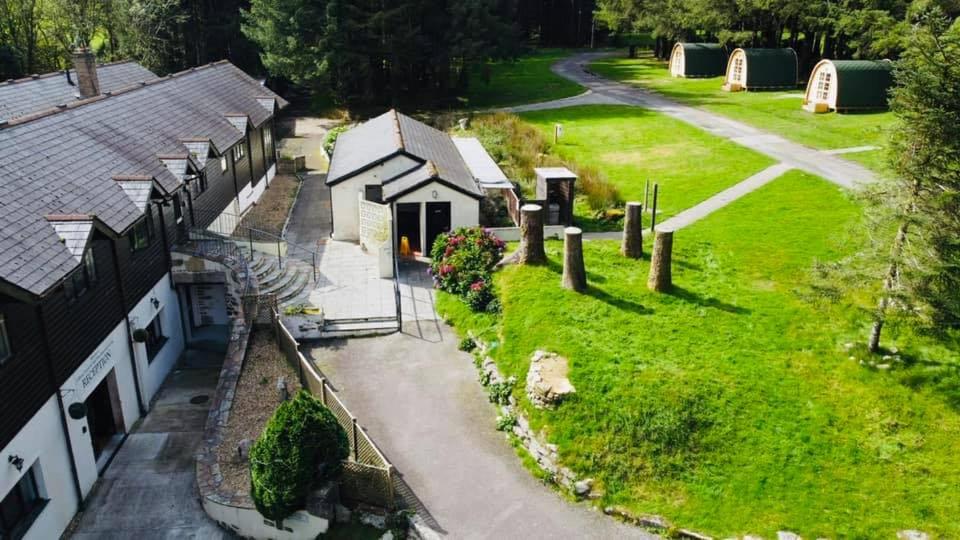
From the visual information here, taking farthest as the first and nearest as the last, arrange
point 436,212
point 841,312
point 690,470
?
1. point 436,212
2. point 841,312
3. point 690,470

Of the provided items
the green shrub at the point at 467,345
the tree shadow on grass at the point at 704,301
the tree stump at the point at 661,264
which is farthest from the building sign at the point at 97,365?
the tree shadow on grass at the point at 704,301

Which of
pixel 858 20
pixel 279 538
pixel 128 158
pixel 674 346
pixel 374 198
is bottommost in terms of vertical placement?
pixel 279 538

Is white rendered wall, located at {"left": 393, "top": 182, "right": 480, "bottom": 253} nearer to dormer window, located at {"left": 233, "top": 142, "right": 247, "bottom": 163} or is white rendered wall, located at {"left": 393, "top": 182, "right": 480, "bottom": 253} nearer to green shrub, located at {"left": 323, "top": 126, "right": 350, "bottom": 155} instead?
dormer window, located at {"left": 233, "top": 142, "right": 247, "bottom": 163}

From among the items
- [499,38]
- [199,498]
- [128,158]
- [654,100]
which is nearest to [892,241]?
[199,498]

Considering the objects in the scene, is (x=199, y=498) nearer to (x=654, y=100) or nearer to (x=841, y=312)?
(x=841, y=312)

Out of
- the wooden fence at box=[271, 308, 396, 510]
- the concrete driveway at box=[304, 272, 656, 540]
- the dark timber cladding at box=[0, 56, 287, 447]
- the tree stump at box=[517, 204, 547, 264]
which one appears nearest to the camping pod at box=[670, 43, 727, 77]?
the dark timber cladding at box=[0, 56, 287, 447]

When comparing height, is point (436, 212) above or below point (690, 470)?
above
